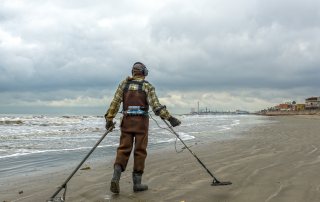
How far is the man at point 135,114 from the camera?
6.57m

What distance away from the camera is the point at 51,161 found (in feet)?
38.0

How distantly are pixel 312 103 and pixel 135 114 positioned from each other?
171 meters

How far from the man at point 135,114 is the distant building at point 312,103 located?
160775 millimetres

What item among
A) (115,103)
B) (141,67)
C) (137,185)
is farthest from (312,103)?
(137,185)

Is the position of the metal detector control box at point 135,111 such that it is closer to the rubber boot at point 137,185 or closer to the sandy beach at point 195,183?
the rubber boot at point 137,185

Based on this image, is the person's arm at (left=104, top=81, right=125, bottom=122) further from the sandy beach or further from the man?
the sandy beach

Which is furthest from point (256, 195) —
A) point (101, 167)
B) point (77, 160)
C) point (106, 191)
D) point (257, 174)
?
point (77, 160)

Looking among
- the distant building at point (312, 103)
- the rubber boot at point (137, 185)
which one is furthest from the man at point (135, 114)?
the distant building at point (312, 103)

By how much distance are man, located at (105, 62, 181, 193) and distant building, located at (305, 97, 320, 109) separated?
16078 centimetres

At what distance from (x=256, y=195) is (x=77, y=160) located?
701cm

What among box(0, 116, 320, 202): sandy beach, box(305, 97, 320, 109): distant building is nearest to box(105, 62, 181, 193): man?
box(0, 116, 320, 202): sandy beach

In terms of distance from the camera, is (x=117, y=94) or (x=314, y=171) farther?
(x=314, y=171)

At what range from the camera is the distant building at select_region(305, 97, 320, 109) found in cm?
15960

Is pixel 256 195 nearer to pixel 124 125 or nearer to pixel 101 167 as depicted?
pixel 124 125
